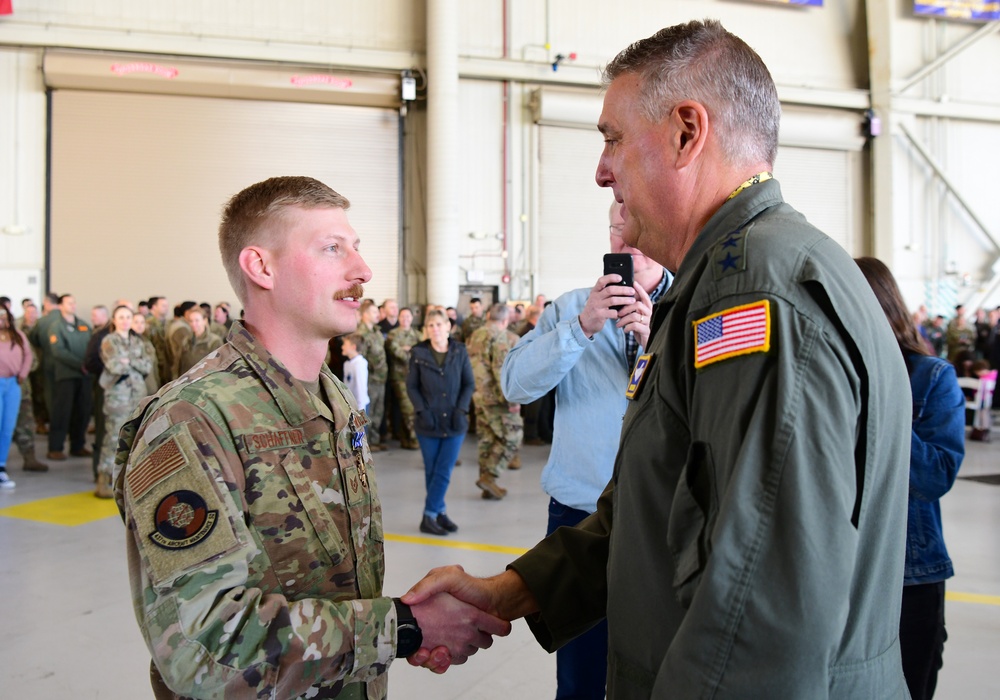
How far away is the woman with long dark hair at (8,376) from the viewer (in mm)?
7137

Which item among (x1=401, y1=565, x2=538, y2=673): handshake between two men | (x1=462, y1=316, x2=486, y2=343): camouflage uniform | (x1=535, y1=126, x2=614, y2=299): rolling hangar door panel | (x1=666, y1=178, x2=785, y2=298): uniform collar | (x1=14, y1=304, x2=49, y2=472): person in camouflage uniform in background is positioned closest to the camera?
(x1=666, y1=178, x2=785, y2=298): uniform collar

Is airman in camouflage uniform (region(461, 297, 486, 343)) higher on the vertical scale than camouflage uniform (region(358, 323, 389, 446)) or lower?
higher

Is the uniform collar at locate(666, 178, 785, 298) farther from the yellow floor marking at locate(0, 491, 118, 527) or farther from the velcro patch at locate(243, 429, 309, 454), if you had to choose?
the yellow floor marking at locate(0, 491, 118, 527)

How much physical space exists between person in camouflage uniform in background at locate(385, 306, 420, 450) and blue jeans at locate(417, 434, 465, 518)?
3575mm

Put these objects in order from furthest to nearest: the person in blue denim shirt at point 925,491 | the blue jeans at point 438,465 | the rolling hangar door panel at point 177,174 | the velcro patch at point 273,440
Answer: the rolling hangar door panel at point 177,174
the blue jeans at point 438,465
the person in blue denim shirt at point 925,491
the velcro patch at point 273,440

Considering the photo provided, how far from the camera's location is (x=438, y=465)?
230 inches

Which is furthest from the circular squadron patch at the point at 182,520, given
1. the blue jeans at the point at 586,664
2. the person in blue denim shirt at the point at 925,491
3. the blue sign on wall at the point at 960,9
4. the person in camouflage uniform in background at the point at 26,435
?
the blue sign on wall at the point at 960,9

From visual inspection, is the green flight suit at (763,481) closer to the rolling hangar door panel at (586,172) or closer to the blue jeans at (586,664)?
the blue jeans at (586,664)

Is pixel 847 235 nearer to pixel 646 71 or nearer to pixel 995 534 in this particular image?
pixel 995 534

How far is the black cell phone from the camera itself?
7.88ft

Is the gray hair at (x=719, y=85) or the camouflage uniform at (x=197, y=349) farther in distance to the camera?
the camouflage uniform at (x=197, y=349)

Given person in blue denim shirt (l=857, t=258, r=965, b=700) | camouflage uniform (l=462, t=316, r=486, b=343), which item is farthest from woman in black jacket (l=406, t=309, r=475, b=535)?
camouflage uniform (l=462, t=316, r=486, b=343)

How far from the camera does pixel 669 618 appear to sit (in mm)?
1112

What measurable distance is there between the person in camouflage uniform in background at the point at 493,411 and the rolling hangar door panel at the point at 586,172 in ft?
22.6
